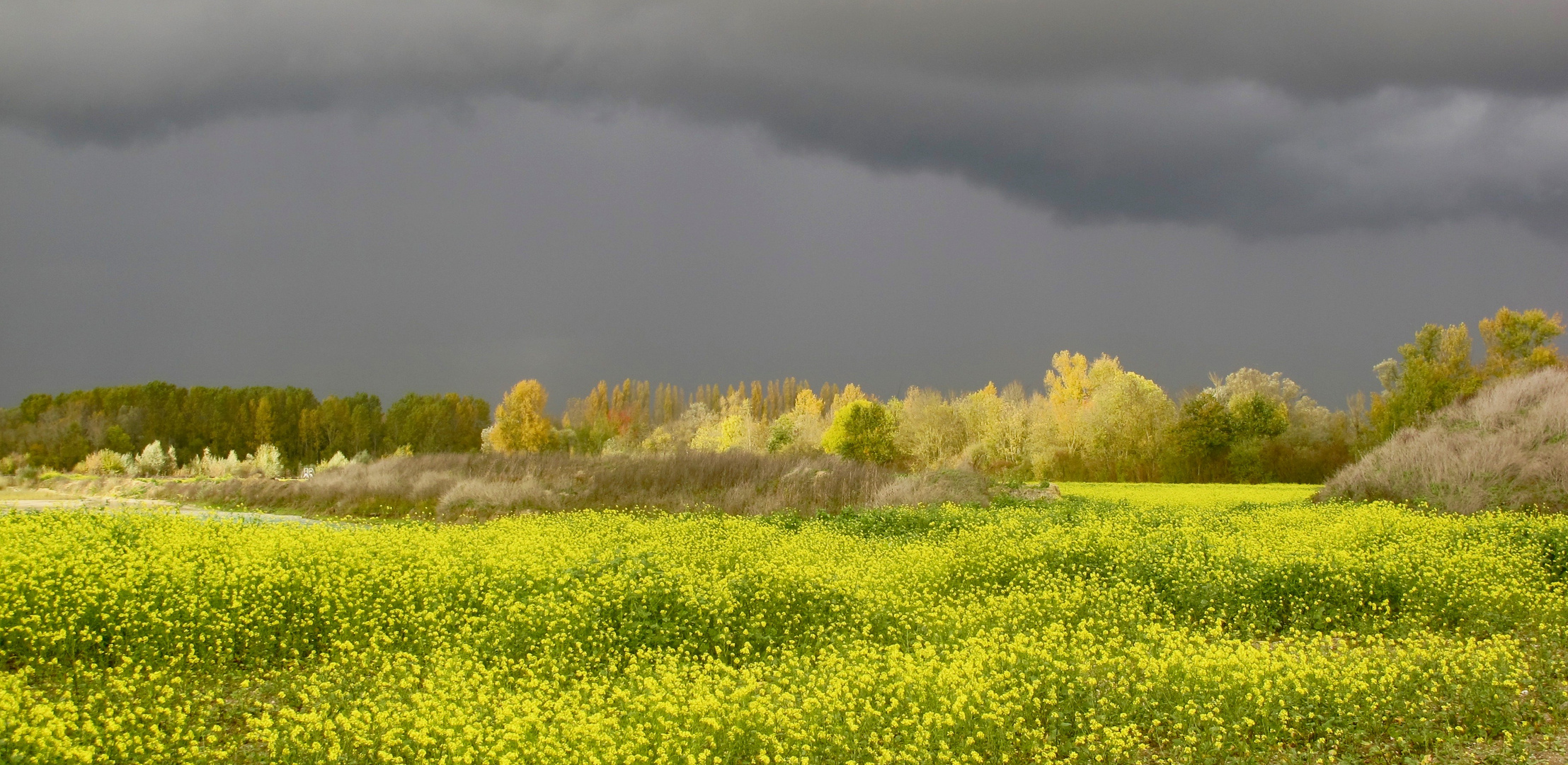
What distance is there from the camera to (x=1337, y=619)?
977 cm

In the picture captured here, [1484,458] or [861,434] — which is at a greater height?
[861,434]

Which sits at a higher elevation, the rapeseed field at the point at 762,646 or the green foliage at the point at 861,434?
the green foliage at the point at 861,434

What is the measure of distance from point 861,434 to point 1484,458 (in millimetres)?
28459

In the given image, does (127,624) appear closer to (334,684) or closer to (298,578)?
(298,578)

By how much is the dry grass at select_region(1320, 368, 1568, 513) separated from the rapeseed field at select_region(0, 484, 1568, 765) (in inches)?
260

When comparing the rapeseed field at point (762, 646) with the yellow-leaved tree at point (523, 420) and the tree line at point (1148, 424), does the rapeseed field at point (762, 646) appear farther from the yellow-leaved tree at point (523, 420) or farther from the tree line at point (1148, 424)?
the yellow-leaved tree at point (523, 420)

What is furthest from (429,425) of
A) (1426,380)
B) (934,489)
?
(1426,380)

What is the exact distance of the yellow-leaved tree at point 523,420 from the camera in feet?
238

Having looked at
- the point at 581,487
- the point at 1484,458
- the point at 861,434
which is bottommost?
the point at 581,487

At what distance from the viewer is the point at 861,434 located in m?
45.9

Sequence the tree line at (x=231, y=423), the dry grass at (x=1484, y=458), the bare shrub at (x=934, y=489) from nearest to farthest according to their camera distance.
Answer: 1. the dry grass at (x=1484, y=458)
2. the bare shrub at (x=934, y=489)
3. the tree line at (x=231, y=423)

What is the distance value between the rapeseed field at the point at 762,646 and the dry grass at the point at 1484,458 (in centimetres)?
662

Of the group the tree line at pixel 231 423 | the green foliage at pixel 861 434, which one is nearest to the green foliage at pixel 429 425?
the tree line at pixel 231 423

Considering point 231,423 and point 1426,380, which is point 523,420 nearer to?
point 231,423
